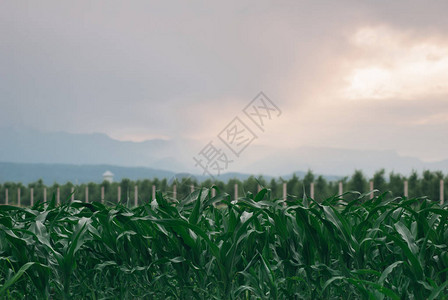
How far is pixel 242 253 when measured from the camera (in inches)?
72.4

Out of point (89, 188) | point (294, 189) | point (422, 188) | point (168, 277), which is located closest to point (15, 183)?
point (89, 188)

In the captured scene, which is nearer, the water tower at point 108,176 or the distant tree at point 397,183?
the distant tree at point 397,183

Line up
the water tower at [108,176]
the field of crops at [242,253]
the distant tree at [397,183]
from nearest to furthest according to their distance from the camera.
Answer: the field of crops at [242,253]
the distant tree at [397,183]
the water tower at [108,176]

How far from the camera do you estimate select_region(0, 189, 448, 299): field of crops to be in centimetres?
163

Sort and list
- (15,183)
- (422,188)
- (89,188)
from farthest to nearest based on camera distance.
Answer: (15,183) < (89,188) < (422,188)

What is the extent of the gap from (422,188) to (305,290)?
639 inches

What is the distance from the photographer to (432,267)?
1731 millimetres

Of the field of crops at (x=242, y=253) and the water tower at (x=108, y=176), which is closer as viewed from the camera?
the field of crops at (x=242, y=253)

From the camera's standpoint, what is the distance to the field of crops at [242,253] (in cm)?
163

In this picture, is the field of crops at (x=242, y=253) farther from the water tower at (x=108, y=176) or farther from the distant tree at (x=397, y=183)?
the water tower at (x=108, y=176)

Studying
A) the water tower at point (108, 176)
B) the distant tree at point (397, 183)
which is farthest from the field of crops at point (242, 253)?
the water tower at point (108, 176)

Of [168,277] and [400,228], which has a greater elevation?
[400,228]

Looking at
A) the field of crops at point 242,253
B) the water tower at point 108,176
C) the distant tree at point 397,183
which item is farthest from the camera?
the water tower at point 108,176

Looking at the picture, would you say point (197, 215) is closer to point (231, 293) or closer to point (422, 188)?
point (231, 293)
